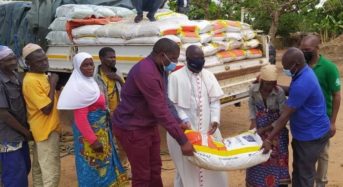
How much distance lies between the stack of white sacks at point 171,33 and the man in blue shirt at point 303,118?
199 cm

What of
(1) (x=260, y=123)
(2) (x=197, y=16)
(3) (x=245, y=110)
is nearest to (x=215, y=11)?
(2) (x=197, y=16)

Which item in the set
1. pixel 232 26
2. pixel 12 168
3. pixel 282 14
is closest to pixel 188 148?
pixel 12 168

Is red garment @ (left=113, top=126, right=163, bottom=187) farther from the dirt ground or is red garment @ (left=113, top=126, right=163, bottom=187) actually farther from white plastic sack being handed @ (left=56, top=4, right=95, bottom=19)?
white plastic sack being handed @ (left=56, top=4, right=95, bottom=19)

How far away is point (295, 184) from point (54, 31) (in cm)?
446

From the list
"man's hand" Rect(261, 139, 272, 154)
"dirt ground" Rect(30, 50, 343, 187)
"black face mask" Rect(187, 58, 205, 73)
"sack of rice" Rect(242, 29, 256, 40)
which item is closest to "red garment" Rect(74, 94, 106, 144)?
"black face mask" Rect(187, 58, 205, 73)

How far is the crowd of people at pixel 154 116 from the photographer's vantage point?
3.22m

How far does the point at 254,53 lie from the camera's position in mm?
6152

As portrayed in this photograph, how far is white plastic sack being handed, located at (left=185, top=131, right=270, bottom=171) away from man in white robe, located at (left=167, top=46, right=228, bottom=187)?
281 millimetres

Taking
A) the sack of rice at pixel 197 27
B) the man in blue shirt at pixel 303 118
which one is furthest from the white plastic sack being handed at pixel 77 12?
the man in blue shirt at pixel 303 118

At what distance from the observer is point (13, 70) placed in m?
3.62

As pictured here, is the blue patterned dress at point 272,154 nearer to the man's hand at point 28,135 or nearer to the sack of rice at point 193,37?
the sack of rice at point 193,37

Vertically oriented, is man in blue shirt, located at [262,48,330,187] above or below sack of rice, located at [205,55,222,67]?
below

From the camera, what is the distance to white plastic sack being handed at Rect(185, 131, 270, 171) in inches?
126

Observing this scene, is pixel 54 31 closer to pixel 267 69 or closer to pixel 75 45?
pixel 75 45
